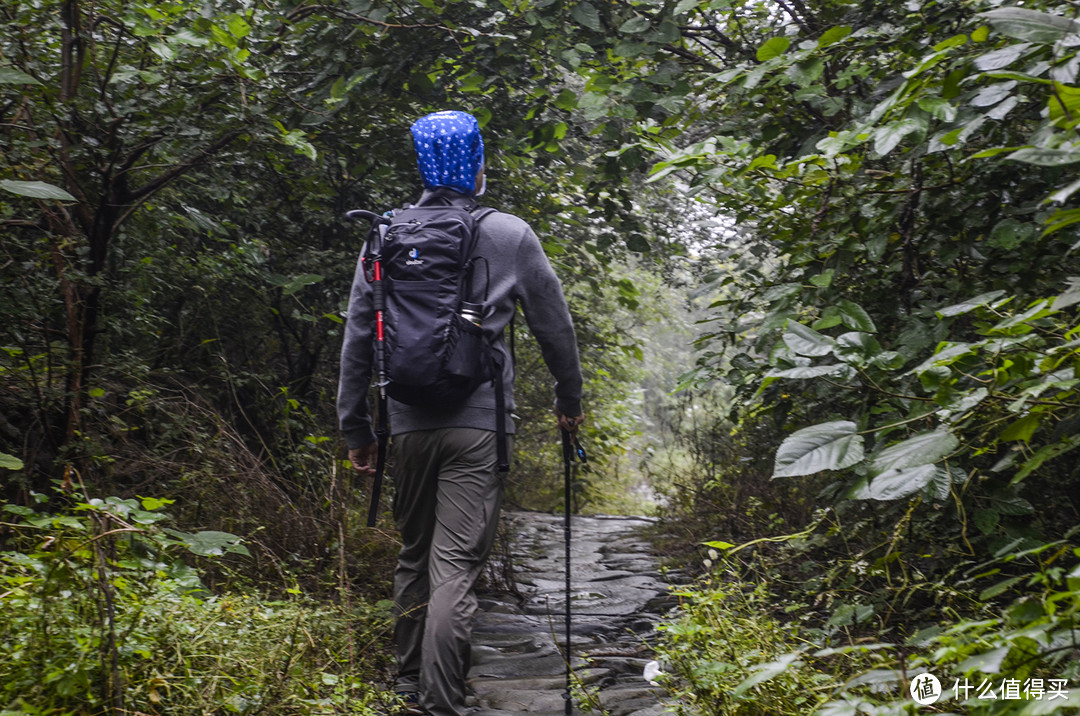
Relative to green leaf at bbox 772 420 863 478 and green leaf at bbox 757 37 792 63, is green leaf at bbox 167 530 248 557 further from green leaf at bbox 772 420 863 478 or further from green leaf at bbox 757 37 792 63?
green leaf at bbox 757 37 792 63

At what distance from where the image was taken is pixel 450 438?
313 cm

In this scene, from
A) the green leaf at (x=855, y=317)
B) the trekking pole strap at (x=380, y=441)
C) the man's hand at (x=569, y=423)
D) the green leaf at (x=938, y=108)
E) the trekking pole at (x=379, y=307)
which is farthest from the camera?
the man's hand at (x=569, y=423)

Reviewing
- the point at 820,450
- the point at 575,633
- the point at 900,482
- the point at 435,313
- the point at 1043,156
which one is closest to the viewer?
the point at 1043,156

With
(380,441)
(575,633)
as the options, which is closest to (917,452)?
(380,441)

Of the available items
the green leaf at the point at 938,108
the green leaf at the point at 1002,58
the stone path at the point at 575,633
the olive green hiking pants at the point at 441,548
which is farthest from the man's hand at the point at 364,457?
the green leaf at the point at 1002,58

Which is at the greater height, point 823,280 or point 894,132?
point 894,132

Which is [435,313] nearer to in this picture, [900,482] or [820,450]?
[820,450]

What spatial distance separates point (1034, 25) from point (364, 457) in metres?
2.77

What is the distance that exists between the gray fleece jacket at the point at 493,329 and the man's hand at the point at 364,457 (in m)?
0.02

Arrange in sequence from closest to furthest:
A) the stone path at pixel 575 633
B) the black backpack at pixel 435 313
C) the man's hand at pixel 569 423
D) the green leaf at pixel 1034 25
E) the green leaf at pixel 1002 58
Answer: the green leaf at pixel 1034 25 < the green leaf at pixel 1002 58 < the black backpack at pixel 435 313 < the stone path at pixel 575 633 < the man's hand at pixel 569 423

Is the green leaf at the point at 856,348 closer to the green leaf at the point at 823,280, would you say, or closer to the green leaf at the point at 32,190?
the green leaf at the point at 823,280

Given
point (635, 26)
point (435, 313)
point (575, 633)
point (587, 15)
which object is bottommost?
point (575, 633)

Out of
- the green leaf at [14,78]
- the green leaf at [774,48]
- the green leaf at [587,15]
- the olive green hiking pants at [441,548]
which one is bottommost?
the olive green hiking pants at [441,548]

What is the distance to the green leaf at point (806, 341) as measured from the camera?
80.7 inches
